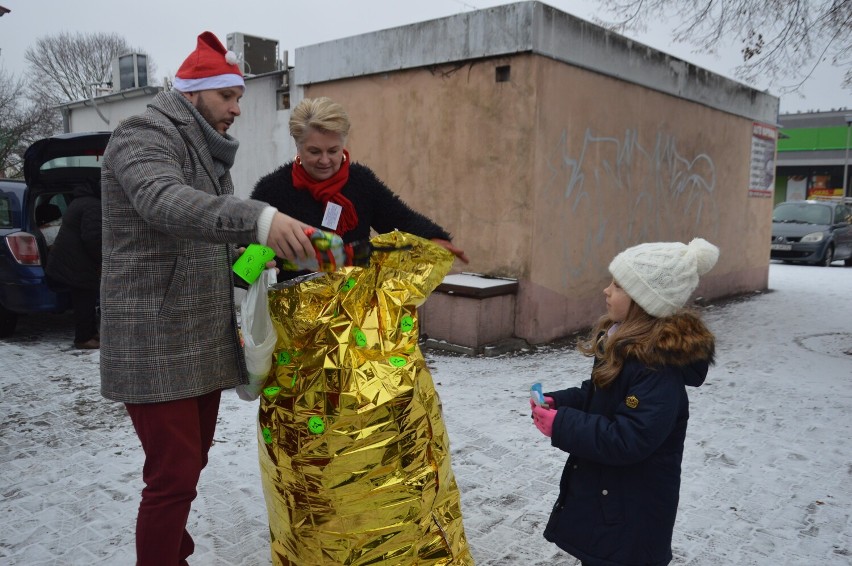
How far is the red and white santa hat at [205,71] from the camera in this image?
6.57 feet

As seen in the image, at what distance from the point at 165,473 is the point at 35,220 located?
18.8 ft

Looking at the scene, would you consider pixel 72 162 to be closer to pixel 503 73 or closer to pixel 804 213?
pixel 503 73

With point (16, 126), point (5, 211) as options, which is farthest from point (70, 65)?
point (5, 211)

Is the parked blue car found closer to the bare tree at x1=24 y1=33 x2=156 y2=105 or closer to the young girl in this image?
the young girl

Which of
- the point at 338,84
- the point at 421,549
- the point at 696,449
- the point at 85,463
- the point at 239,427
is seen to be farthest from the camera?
the point at 338,84

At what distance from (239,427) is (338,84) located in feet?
15.4

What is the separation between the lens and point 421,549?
1994 mm

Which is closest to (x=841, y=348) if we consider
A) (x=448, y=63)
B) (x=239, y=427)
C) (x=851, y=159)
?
(x=448, y=63)

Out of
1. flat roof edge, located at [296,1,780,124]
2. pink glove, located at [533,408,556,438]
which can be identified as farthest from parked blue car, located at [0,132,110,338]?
pink glove, located at [533,408,556,438]

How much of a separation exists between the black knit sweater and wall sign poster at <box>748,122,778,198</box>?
32.0 ft

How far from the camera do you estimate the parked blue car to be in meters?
6.15

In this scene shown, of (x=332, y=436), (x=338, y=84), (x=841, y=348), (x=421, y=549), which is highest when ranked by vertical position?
(x=338, y=84)

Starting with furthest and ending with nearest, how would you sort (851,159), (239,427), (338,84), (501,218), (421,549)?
(851,159) → (338,84) → (501,218) → (239,427) → (421,549)

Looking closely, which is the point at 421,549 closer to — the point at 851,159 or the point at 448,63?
the point at 448,63
